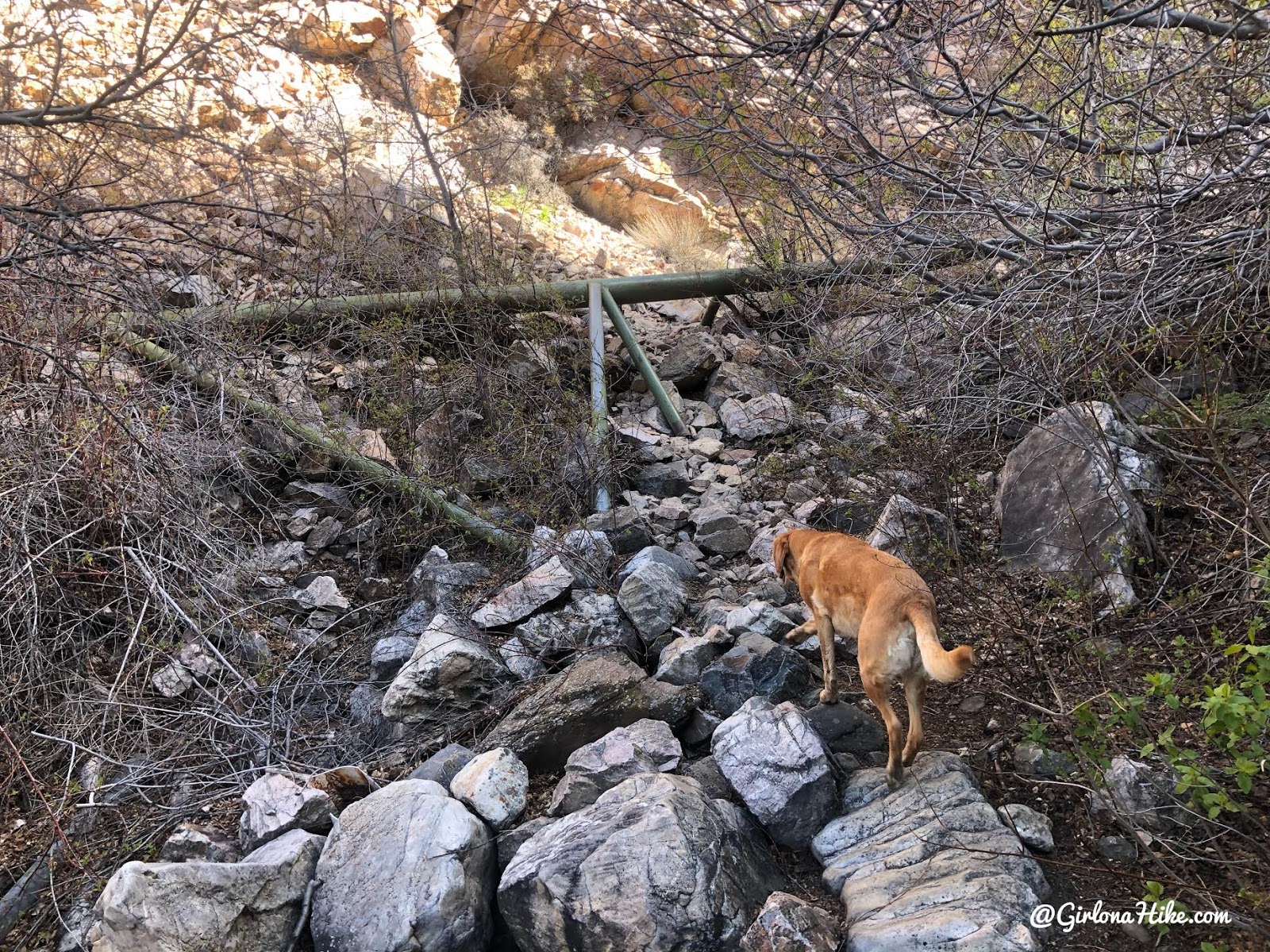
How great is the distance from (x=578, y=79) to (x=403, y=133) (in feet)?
8.32

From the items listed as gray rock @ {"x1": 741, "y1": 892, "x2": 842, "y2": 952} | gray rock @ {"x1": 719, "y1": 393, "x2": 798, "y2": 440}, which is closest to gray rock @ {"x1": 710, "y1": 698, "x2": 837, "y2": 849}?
gray rock @ {"x1": 741, "y1": 892, "x2": 842, "y2": 952}

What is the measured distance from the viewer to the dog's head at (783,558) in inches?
181

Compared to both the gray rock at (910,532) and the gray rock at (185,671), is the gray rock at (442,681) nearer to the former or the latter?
the gray rock at (185,671)

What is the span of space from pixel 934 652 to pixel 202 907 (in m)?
2.66

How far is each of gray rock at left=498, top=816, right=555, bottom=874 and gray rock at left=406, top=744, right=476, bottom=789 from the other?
1.59 feet

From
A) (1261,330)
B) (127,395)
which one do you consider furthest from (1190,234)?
(127,395)

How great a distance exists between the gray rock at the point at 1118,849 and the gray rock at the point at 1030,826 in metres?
0.16

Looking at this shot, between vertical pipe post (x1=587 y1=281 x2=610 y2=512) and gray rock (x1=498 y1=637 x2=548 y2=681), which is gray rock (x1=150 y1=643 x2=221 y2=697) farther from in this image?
vertical pipe post (x1=587 y1=281 x2=610 y2=512)

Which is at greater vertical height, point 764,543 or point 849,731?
point 764,543

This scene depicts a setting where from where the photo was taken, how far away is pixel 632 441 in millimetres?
7258

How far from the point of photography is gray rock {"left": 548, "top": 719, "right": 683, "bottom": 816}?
3662 millimetres

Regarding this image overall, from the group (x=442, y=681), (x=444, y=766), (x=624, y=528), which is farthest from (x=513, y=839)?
(x=624, y=528)

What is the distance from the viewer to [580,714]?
4043 mm

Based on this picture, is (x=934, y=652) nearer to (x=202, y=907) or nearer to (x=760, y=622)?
(x=760, y=622)
